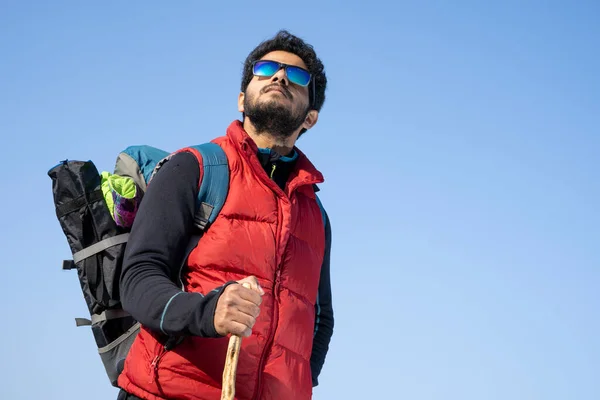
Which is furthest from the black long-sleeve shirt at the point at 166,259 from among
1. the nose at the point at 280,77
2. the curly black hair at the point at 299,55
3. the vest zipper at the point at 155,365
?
the curly black hair at the point at 299,55

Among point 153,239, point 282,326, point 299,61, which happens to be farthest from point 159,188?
point 299,61

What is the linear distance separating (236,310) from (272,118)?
193 cm

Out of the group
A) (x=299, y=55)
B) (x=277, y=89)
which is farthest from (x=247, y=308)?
(x=299, y=55)

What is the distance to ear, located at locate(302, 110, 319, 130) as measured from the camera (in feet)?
19.7

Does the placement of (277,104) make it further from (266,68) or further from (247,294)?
(247,294)

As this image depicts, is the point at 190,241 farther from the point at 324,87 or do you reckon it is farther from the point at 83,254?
the point at 324,87

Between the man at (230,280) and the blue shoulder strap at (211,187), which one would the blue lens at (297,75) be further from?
the blue shoulder strap at (211,187)

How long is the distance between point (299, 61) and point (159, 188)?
1843mm

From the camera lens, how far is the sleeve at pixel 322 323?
573 cm

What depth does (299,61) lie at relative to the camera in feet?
19.6

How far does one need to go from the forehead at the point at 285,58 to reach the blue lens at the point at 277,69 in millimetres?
174

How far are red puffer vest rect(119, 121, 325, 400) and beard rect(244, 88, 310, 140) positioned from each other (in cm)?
40

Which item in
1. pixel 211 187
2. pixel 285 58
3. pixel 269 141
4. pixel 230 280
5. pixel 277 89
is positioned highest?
pixel 285 58

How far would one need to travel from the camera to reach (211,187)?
4.70m
